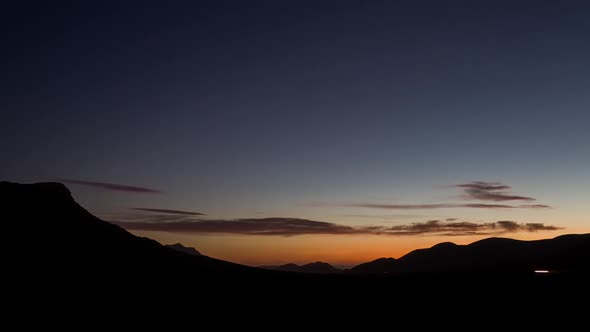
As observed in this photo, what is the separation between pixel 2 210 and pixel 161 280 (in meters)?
39.0

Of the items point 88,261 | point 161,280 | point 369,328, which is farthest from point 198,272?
point 369,328

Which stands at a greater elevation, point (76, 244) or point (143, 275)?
point (76, 244)

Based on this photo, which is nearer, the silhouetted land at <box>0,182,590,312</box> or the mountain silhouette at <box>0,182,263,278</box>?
the silhouetted land at <box>0,182,590,312</box>

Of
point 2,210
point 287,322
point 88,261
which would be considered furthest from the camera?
point 2,210

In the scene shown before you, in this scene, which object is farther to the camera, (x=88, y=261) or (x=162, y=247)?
(x=162, y=247)

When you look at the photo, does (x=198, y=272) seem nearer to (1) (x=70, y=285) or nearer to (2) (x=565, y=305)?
(1) (x=70, y=285)

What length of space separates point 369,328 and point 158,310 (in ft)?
63.3

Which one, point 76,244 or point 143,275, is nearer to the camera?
point 143,275

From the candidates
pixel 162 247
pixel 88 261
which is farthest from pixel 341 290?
pixel 162 247

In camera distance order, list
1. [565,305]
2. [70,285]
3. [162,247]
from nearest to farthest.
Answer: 1. [565,305]
2. [70,285]
3. [162,247]

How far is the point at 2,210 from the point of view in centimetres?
8388

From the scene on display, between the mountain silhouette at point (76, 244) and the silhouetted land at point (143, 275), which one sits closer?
the silhouetted land at point (143, 275)

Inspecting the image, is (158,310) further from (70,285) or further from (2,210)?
(2,210)

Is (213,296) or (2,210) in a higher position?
(2,210)
